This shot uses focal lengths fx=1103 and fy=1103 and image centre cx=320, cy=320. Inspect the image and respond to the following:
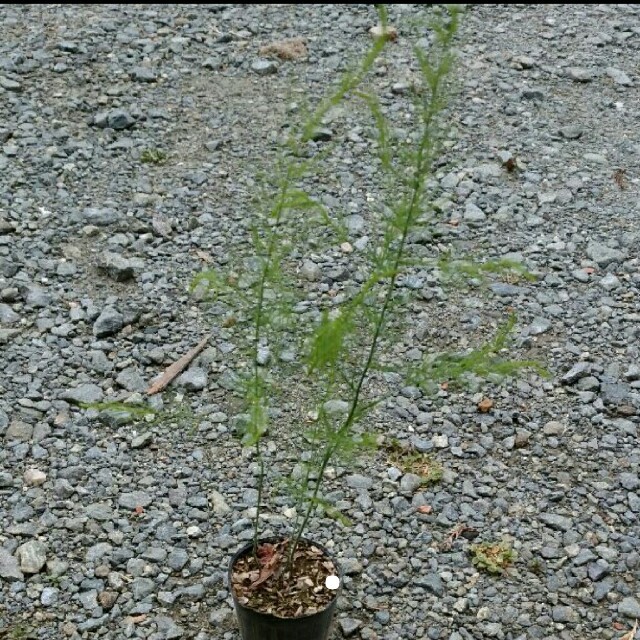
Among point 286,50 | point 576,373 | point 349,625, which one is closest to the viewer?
point 349,625

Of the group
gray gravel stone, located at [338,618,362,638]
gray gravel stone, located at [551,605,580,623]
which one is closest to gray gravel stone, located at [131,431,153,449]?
gray gravel stone, located at [338,618,362,638]

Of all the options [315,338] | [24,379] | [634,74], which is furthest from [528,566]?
[634,74]

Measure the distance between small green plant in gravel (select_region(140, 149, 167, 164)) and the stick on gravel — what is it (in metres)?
1.10

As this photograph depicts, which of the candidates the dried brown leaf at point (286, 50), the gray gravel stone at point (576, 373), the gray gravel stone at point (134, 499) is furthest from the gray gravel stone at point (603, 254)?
the gray gravel stone at point (134, 499)

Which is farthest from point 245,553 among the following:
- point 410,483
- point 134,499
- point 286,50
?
point 286,50

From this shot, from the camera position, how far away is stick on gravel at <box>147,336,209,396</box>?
135 inches

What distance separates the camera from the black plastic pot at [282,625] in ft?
8.18

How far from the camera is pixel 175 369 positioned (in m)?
3.49

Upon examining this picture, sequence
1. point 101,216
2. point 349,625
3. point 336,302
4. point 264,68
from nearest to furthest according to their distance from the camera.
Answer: point 349,625
point 336,302
point 101,216
point 264,68

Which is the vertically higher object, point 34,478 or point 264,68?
point 264,68

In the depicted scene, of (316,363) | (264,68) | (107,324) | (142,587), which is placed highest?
(316,363)

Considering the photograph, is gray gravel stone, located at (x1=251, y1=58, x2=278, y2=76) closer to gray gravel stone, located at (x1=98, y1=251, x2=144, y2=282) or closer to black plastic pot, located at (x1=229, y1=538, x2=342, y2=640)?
gray gravel stone, located at (x1=98, y1=251, x2=144, y2=282)

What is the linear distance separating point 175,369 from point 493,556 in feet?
3.84

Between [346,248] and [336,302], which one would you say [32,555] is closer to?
[336,302]
